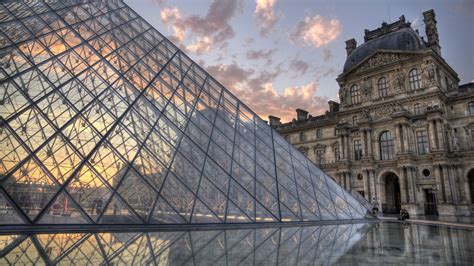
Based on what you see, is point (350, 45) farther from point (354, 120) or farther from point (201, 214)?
point (201, 214)

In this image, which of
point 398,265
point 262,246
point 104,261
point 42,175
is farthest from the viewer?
point 42,175

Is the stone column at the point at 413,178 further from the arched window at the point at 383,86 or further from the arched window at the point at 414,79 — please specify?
the arched window at the point at 383,86

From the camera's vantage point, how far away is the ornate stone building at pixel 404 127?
31.1m

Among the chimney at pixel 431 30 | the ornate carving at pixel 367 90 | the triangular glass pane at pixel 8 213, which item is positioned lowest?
the triangular glass pane at pixel 8 213

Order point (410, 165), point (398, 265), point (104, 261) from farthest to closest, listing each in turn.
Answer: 1. point (410, 165)
2. point (398, 265)
3. point (104, 261)

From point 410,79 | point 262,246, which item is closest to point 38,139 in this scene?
point 262,246

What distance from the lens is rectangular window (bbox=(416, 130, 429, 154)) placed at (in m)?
33.0

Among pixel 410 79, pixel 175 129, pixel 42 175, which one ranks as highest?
pixel 410 79

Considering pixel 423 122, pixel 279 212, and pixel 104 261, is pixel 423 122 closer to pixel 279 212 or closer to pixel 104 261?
pixel 279 212

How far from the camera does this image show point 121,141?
37.6 feet

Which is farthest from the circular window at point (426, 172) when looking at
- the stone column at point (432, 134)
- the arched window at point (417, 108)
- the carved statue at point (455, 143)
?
the arched window at point (417, 108)

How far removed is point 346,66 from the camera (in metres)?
42.6

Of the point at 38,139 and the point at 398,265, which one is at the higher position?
the point at 38,139

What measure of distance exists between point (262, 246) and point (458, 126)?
34576 mm
